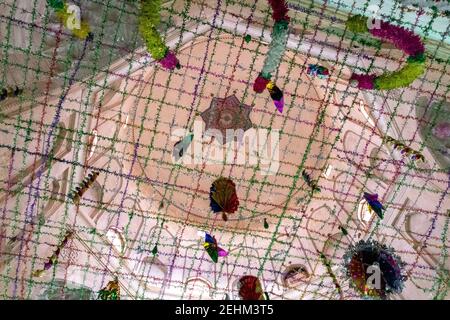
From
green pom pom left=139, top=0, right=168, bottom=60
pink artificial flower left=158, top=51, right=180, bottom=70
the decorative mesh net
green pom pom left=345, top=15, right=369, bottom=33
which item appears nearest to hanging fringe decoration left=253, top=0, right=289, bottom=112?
the decorative mesh net

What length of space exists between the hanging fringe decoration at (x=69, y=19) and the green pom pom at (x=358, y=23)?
214cm

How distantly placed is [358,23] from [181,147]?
354 centimetres

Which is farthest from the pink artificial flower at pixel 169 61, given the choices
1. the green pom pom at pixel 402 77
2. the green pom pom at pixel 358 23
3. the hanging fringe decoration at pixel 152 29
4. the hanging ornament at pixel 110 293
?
the hanging ornament at pixel 110 293

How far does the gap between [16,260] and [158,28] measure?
2550mm

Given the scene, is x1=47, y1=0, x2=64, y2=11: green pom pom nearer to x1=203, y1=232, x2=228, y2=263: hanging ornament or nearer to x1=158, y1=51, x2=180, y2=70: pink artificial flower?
x1=158, y1=51, x2=180, y2=70: pink artificial flower

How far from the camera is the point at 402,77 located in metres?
4.01

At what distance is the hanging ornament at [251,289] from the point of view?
500 cm

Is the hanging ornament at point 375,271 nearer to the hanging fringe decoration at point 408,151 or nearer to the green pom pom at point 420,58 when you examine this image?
the hanging fringe decoration at point 408,151

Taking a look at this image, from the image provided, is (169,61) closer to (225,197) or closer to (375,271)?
(225,197)

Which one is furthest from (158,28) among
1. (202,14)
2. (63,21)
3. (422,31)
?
(422,31)

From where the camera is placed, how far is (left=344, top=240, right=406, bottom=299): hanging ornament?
4.27 metres

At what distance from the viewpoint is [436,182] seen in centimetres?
457

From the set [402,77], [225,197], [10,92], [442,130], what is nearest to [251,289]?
[225,197]
